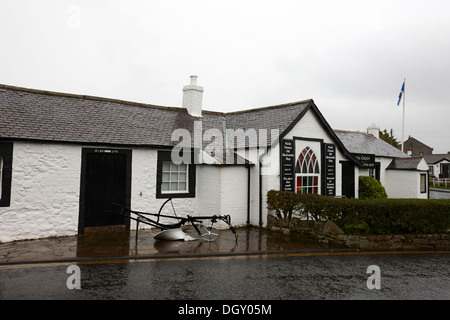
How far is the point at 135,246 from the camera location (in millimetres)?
8797

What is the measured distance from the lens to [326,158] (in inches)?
559

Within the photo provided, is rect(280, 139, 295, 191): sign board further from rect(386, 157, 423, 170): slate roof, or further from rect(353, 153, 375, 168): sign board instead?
rect(386, 157, 423, 170): slate roof

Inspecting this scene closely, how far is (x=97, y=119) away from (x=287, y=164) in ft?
24.6

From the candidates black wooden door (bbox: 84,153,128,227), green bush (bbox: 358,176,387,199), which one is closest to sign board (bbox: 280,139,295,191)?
black wooden door (bbox: 84,153,128,227)

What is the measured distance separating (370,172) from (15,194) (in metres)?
19.6

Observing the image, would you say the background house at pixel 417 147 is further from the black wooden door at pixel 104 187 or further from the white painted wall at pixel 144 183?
the black wooden door at pixel 104 187

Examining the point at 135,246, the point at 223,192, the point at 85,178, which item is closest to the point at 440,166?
the point at 223,192

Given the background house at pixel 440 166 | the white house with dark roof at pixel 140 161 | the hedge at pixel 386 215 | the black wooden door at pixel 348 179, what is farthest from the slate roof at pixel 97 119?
the background house at pixel 440 166

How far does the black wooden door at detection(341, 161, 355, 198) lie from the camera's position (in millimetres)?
15672

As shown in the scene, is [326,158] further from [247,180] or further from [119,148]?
[119,148]

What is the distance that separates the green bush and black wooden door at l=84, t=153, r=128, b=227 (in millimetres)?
13498
